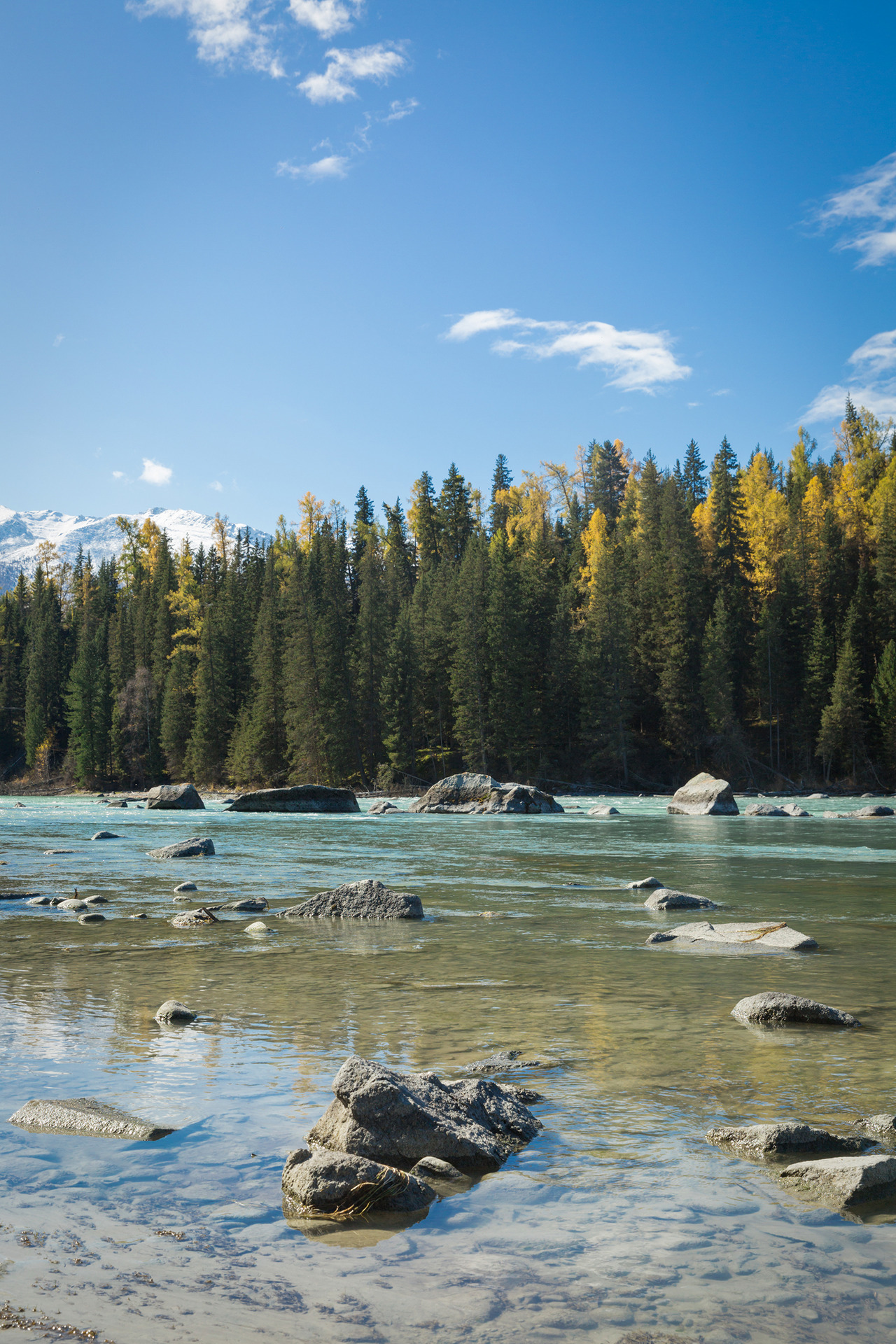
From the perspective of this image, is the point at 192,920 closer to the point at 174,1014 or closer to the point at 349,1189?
the point at 174,1014

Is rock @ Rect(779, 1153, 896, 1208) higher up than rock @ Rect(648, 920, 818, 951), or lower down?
higher up

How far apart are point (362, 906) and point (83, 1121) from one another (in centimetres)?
709

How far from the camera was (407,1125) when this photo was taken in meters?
4.17

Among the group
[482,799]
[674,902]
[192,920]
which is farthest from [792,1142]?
[482,799]

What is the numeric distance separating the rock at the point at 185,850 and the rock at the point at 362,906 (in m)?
8.31

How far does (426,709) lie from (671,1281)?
60039 mm

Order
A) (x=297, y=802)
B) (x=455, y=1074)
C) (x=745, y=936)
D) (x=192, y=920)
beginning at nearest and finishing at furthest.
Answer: (x=455, y=1074) < (x=745, y=936) < (x=192, y=920) < (x=297, y=802)

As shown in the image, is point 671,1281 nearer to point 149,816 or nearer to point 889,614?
point 149,816

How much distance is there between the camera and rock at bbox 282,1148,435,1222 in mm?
3666

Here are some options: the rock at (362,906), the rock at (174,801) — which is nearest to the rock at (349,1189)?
the rock at (362,906)

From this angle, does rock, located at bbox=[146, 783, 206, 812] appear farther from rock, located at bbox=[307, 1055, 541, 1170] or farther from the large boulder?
rock, located at bbox=[307, 1055, 541, 1170]

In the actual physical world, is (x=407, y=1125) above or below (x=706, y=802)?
above

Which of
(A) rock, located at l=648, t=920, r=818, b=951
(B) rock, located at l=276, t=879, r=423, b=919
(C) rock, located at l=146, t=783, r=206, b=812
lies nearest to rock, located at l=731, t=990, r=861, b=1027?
(A) rock, located at l=648, t=920, r=818, b=951

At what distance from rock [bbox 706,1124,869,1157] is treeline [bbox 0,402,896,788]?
176 ft
